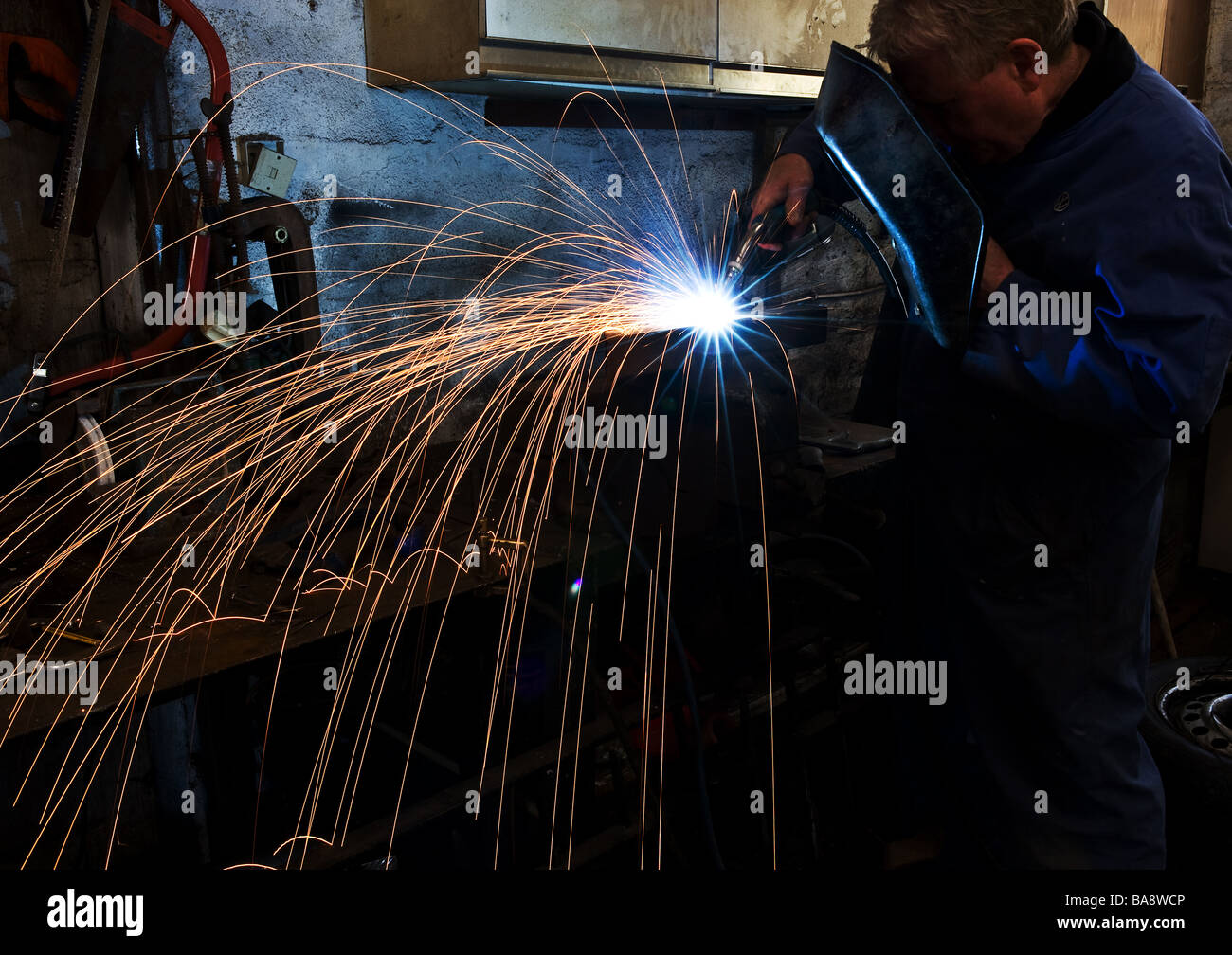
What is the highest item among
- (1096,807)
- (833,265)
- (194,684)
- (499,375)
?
(833,265)

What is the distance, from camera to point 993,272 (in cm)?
159

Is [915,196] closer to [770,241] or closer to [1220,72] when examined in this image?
[770,241]

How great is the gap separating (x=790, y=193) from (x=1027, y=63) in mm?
517

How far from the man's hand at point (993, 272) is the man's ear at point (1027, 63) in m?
0.30

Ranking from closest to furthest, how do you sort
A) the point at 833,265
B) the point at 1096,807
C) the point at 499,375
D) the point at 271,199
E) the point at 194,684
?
the point at 194,684, the point at 1096,807, the point at 271,199, the point at 499,375, the point at 833,265

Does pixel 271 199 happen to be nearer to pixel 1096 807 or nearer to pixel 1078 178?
pixel 1078 178

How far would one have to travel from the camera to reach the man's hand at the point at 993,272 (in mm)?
1590

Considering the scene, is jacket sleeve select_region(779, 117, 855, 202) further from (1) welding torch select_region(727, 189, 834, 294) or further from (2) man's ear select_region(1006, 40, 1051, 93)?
(2) man's ear select_region(1006, 40, 1051, 93)

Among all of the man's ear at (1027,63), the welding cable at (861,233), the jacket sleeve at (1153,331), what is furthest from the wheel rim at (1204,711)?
the man's ear at (1027,63)

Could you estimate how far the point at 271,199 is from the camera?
2441mm

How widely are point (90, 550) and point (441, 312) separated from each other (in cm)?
135

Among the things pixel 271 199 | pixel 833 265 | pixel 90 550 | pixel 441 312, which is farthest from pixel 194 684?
pixel 833 265

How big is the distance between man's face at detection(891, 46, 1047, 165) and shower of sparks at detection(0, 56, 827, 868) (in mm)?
498

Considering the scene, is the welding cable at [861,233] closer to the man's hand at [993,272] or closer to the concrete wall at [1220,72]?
the man's hand at [993,272]
